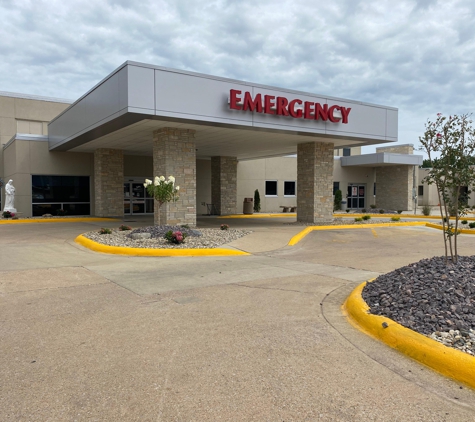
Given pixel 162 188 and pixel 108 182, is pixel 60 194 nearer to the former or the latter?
pixel 108 182

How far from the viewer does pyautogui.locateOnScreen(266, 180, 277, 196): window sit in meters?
31.4

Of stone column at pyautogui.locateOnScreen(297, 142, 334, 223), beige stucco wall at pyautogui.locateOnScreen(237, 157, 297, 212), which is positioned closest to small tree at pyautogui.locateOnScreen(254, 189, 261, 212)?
beige stucco wall at pyautogui.locateOnScreen(237, 157, 297, 212)

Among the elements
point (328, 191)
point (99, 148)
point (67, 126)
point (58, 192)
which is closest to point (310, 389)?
point (328, 191)

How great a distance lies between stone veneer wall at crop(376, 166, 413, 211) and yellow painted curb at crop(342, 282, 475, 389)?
30.9m

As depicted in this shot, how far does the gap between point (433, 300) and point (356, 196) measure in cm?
3213

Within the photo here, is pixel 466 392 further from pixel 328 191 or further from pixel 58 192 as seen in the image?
pixel 58 192

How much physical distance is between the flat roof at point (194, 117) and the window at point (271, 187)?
360 inches

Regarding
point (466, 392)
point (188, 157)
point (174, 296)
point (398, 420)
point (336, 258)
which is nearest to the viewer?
point (398, 420)

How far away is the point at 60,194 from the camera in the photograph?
24125 mm

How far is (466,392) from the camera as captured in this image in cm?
343

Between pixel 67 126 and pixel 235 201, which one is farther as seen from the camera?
pixel 235 201

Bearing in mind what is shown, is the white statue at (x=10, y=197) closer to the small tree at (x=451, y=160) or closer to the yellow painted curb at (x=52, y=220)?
the yellow painted curb at (x=52, y=220)

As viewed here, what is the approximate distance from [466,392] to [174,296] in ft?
14.1

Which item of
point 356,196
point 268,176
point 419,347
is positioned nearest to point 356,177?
point 356,196
